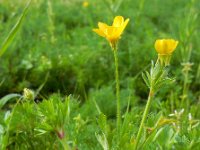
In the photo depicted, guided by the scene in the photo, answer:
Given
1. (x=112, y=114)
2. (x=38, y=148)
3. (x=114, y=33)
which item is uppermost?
(x=114, y=33)

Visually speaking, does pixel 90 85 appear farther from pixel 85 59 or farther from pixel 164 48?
pixel 164 48

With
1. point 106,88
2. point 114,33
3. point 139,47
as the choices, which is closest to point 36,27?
point 139,47

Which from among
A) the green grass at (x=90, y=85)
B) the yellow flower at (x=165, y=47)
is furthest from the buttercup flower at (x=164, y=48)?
the green grass at (x=90, y=85)

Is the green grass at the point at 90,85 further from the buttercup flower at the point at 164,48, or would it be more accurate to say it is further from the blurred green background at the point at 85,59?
the buttercup flower at the point at 164,48

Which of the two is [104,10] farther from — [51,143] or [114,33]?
[114,33]

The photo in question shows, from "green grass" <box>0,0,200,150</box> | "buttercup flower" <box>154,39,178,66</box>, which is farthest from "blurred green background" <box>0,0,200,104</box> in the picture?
"buttercup flower" <box>154,39,178,66</box>

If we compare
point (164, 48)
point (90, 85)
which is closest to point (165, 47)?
point (164, 48)

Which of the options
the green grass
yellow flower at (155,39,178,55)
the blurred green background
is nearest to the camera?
yellow flower at (155,39,178,55)

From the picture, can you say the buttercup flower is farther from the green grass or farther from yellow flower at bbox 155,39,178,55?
the green grass
